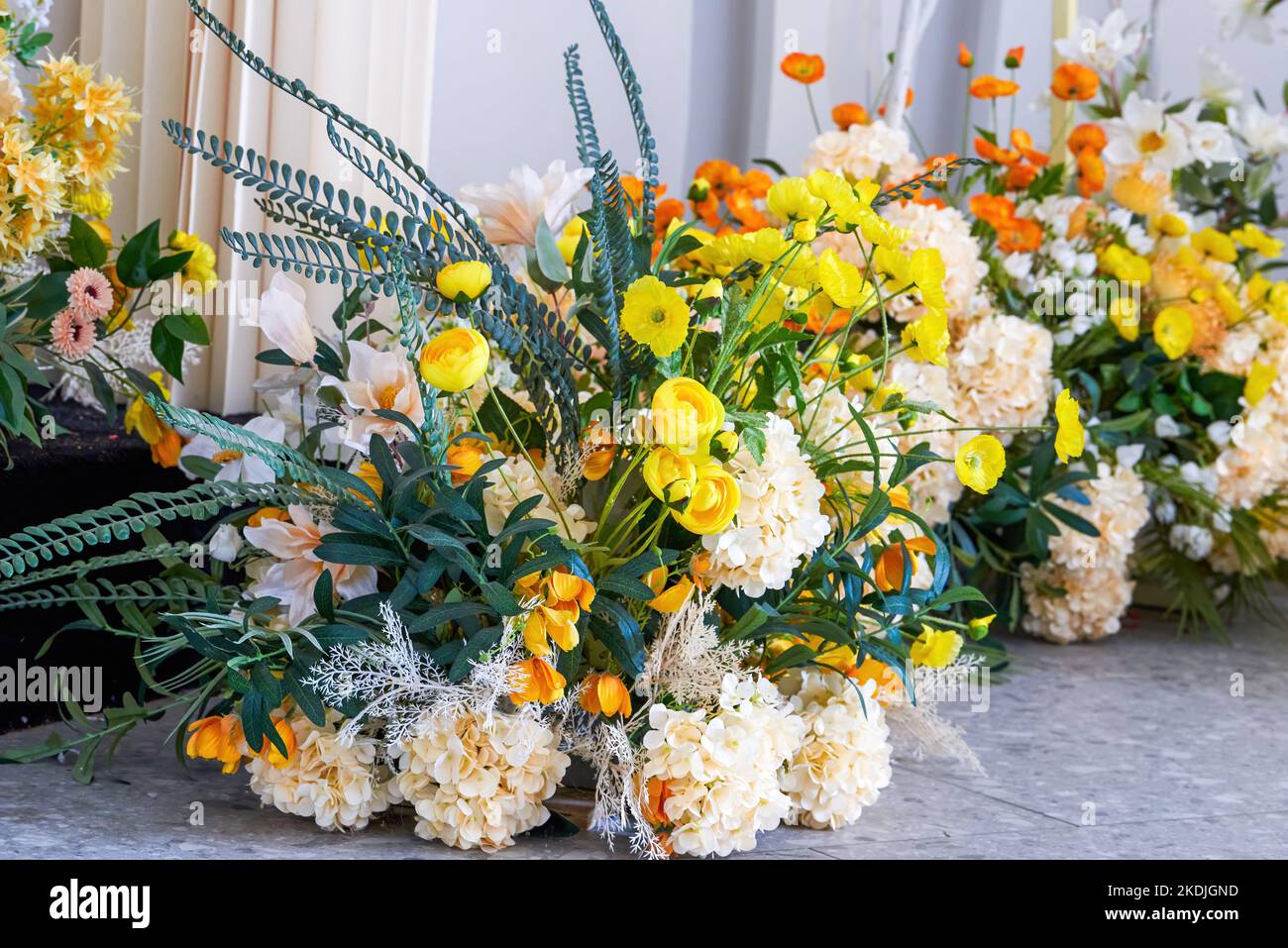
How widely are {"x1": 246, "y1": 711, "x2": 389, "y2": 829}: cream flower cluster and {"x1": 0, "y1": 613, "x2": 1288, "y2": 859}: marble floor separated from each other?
20mm

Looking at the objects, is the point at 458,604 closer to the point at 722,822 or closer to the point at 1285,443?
the point at 722,822

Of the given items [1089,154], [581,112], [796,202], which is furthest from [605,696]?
[1089,154]

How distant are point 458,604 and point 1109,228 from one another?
4.13 feet

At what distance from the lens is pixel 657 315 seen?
910 millimetres

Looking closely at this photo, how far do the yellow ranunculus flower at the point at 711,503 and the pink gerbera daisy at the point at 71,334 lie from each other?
54cm

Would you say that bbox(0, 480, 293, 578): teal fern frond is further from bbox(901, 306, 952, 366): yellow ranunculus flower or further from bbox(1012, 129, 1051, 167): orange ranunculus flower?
bbox(1012, 129, 1051, 167): orange ranunculus flower

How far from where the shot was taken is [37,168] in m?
1.08

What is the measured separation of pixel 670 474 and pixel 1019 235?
3.46 feet

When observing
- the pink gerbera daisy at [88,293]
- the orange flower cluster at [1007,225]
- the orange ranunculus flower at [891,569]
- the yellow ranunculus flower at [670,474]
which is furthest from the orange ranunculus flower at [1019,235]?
the pink gerbera daisy at [88,293]

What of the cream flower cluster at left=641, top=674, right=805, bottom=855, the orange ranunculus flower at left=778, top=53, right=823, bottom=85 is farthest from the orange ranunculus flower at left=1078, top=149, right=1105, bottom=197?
the cream flower cluster at left=641, top=674, right=805, bottom=855

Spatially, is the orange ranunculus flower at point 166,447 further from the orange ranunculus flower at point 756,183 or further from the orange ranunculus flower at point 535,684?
the orange ranunculus flower at point 756,183

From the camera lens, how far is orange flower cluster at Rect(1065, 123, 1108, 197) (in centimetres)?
180

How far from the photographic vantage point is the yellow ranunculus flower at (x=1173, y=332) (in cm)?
173

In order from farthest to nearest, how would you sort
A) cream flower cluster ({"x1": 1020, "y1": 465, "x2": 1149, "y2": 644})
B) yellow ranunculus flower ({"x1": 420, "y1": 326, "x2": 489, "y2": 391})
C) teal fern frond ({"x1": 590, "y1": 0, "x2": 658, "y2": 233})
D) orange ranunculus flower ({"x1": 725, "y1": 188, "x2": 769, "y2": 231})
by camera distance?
cream flower cluster ({"x1": 1020, "y1": 465, "x2": 1149, "y2": 644}) → orange ranunculus flower ({"x1": 725, "y1": 188, "x2": 769, "y2": 231}) → teal fern frond ({"x1": 590, "y1": 0, "x2": 658, "y2": 233}) → yellow ranunculus flower ({"x1": 420, "y1": 326, "x2": 489, "y2": 391})
